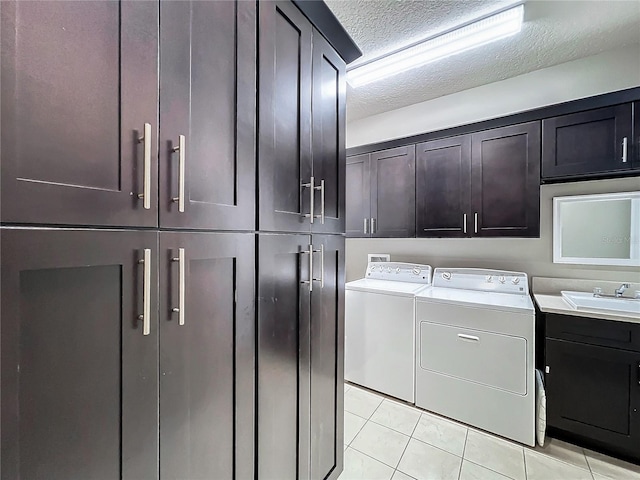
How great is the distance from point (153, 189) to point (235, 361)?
1.98 feet

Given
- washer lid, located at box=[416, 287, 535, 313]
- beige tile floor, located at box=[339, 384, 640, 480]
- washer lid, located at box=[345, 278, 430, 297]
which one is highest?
washer lid, located at box=[345, 278, 430, 297]

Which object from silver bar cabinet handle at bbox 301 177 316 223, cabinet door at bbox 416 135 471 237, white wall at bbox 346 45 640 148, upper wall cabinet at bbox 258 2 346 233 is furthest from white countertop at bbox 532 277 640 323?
silver bar cabinet handle at bbox 301 177 316 223

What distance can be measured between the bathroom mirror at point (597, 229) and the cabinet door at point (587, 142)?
393 mm

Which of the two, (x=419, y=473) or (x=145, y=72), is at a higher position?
(x=145, y=72)

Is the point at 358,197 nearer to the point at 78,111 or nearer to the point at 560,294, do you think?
the point at 560,294

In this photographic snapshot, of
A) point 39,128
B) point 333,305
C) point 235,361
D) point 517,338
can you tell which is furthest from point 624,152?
point 39,128

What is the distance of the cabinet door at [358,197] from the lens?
308 cm

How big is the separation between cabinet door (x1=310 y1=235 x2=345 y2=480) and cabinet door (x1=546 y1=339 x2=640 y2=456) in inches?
61.9

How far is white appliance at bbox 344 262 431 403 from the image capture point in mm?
2459

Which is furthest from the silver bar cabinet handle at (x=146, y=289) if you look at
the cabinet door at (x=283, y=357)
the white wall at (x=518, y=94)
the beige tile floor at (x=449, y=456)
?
the white wall at (x=518, y=94)

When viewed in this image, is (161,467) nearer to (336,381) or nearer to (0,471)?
(0,471)

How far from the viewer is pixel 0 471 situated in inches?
19.5

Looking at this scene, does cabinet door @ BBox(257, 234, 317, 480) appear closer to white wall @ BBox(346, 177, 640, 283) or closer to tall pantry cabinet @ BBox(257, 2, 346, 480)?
tall pantry cabinet @ BBox(257, 2, 346, 480)

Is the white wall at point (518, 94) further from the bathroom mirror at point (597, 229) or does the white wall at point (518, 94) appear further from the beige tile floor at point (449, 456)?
the beige tile floor at point (449, 456)
